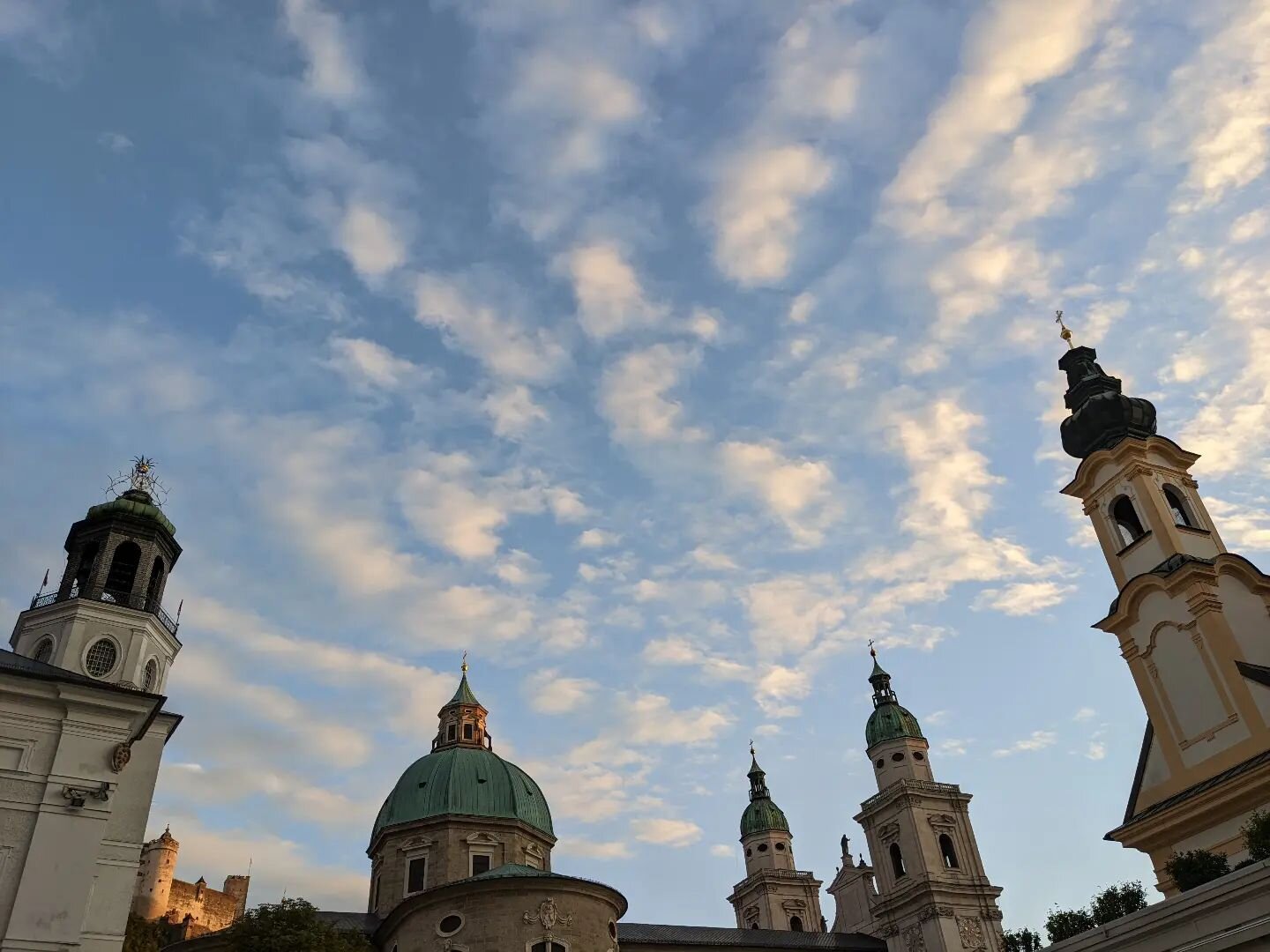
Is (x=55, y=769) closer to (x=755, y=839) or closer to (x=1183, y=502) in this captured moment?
(x=1183, y=502)

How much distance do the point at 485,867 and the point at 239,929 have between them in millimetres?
18486

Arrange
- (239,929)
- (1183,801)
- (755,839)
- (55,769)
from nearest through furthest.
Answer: (55,769), (1183,801), (239,929), (755,839)

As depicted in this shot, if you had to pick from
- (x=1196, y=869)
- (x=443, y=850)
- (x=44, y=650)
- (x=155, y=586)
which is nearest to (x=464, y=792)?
(x=443, y=850)

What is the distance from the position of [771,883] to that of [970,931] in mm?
15561

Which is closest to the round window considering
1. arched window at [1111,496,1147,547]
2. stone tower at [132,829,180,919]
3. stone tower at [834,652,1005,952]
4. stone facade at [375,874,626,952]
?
stone facade at [375,874,626,952]

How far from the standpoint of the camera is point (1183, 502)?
1139 inches

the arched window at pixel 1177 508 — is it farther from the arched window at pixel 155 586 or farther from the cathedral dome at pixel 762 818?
the cathedral dome at pixel 762 818

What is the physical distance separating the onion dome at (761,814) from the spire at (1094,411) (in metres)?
42.2

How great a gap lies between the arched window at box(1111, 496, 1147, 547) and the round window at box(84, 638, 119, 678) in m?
32.5

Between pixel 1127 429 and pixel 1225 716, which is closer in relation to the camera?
pixel 1225 716

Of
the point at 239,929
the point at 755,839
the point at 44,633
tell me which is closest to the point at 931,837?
the point at 755,839

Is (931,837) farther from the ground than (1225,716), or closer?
farther from the ground

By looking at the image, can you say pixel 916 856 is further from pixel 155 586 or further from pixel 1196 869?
pixel 155 586

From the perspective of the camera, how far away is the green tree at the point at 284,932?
82.5ft
